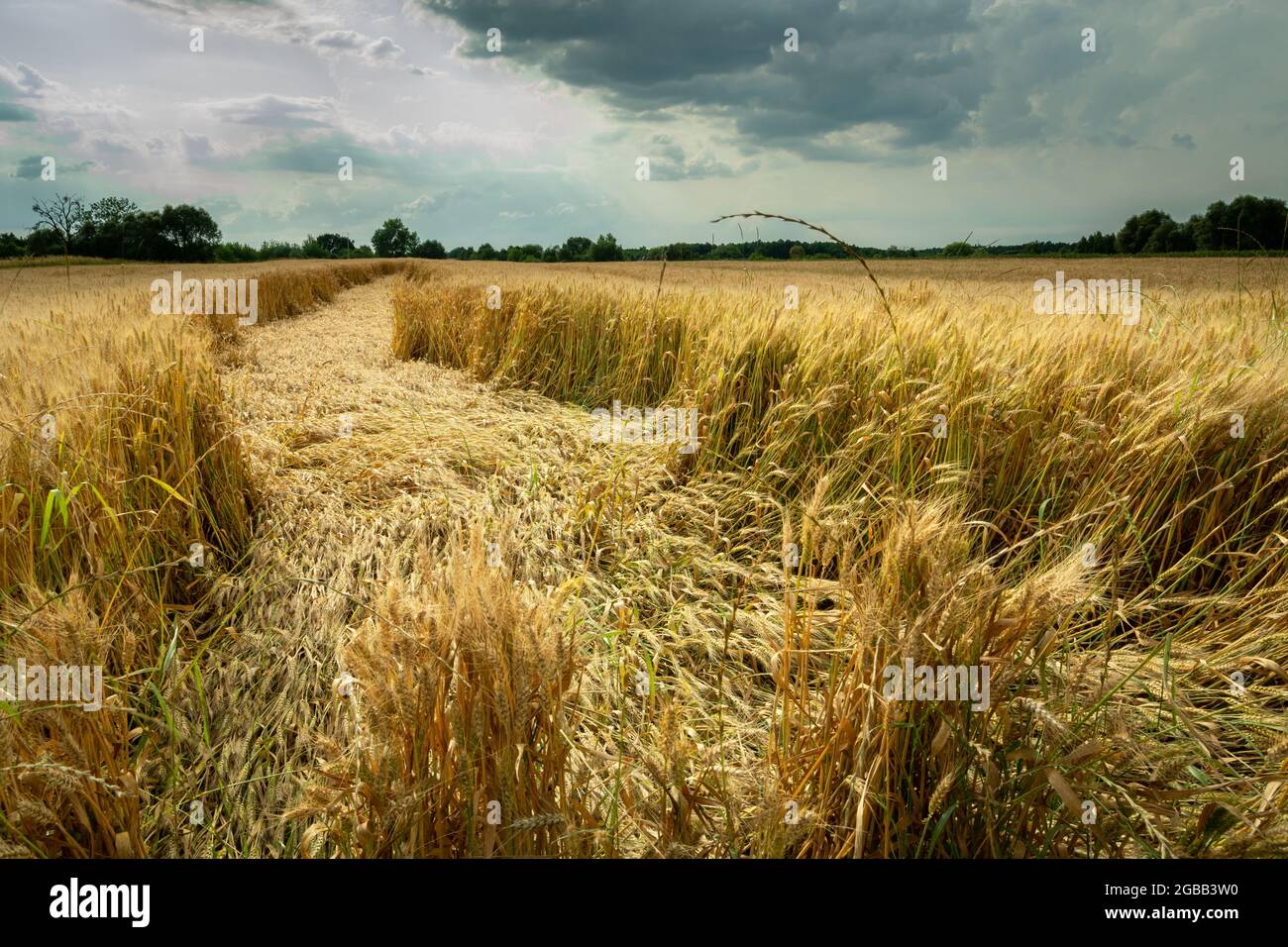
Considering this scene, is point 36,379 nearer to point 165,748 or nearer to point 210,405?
point 210,405

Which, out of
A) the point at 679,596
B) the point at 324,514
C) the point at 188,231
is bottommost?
the point at 679,596

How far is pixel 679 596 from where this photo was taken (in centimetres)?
273

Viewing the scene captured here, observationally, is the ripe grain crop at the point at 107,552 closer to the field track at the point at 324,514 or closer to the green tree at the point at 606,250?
the field track at the point at 324,514

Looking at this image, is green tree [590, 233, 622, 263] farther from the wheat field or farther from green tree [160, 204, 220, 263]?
the wheat field

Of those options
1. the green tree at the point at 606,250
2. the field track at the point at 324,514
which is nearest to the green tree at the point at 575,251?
the green tree at the point at 606,250

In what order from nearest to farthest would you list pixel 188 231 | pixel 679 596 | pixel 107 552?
pixel 107 552 < pixel 679 596 < pixel 188 231

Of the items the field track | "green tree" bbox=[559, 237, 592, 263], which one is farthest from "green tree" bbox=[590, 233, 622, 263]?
the field track

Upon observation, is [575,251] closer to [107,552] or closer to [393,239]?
[393,239]

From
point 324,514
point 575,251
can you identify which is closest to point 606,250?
point 575,251

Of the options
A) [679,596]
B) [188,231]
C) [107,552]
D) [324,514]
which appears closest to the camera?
[107,552]

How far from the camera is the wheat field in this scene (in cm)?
123

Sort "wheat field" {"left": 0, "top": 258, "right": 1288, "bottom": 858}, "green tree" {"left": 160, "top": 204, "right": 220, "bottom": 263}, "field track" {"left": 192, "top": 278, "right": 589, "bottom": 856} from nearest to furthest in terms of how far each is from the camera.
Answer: "wheat field" {"left": 0, "top": 258, "right": 1288, "bottom": 858} < "field track" {"left": 192, "top": 278, "right": 589, "bottom": 856} < "green tree" {"left": 160, "top": 204, "right": 220, "bottom": 263}

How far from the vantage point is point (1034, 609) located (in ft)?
4.16
